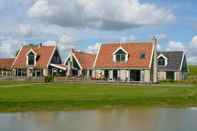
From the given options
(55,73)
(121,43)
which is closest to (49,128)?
(121,43)

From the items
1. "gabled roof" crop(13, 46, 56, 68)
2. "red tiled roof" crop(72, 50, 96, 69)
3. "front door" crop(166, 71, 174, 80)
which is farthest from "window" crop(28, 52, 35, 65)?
"front door" crop(166, 71, 174, 80)

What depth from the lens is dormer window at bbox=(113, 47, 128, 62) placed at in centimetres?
7966

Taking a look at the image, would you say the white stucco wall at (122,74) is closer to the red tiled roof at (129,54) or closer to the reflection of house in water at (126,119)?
the red tiled roof at (129,54)

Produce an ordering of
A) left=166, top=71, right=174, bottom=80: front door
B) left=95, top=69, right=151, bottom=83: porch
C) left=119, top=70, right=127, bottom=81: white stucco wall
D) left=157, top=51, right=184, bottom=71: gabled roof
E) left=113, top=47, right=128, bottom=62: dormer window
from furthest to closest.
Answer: left=166, top=71, right=174, bottom=80: front door < left=157, top=51, right=184, bottom=71: gabled roof < left=113, top=47, right=128, bottom=62: dormer window < left=119, top=70, right=127, bottom=81: white stucco wall < left=95, top=69, right=151, bottom=83: porch

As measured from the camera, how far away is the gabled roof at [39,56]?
89.1 meters

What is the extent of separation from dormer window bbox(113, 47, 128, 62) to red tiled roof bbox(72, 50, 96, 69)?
26.2 ft

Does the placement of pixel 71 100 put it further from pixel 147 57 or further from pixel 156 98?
pixel 147 57

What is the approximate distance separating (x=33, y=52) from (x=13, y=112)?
2368 inches

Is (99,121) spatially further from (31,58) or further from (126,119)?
(31,58)

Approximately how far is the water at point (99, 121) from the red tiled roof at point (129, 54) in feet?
152

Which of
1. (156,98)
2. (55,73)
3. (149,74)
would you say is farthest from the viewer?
(55,73)

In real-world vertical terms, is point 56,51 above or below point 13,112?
above

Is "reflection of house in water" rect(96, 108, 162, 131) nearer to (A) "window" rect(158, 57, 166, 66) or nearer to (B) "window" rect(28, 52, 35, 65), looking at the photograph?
(A) "window" rect(158, 57, 166, 66)

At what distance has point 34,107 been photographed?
107 ft
